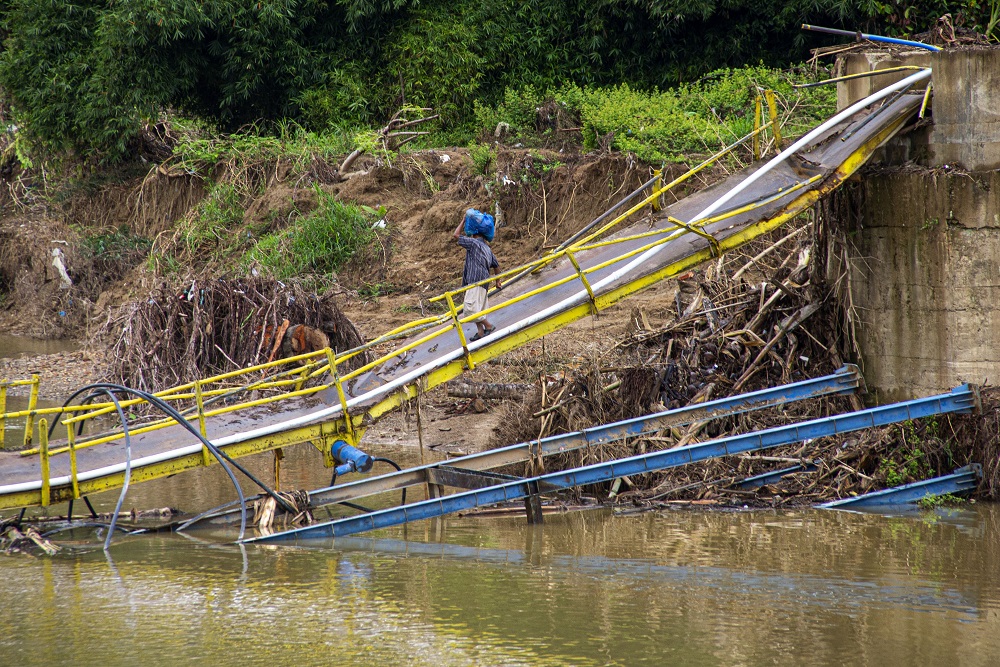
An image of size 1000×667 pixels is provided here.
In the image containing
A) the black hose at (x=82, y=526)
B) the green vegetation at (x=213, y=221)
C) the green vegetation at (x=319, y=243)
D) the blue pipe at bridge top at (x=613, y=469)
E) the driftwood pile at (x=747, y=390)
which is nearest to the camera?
the blue pipe at bridge top at (x=613, y=469)

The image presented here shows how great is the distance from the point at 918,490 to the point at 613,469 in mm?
3062

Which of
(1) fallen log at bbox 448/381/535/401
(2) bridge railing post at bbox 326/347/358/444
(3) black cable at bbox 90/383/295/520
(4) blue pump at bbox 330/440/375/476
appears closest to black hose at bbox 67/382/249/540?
(3) black cable at bbox 90/383/295/520

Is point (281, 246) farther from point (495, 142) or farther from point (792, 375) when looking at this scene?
point (792, 375)

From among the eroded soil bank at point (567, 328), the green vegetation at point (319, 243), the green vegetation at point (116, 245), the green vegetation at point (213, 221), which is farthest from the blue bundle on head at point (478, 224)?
the green vegetation at point (116, 245)

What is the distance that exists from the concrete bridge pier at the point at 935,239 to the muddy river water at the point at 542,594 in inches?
59.5

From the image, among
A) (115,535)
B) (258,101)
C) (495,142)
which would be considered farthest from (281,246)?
(115,535)

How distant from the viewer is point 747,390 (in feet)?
36.3

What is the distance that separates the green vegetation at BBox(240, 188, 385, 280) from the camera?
19.4 meters

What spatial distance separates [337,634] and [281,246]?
14021mm

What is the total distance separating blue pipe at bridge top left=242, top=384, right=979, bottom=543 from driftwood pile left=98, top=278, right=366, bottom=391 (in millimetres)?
5891

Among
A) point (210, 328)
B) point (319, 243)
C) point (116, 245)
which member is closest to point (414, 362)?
point (210, 328)

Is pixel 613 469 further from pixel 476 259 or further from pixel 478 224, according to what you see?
pixel 478 224

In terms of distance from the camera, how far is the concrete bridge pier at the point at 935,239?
31.9 feet

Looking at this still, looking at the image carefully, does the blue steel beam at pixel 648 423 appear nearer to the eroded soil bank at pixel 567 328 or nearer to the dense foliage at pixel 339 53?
the eroded soil bank at pixel 567 328
